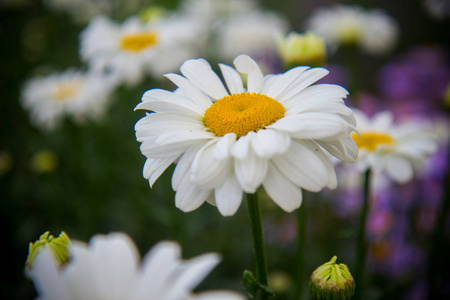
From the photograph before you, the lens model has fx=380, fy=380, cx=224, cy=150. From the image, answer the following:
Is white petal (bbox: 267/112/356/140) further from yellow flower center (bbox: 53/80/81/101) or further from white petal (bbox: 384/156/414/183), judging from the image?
yellow flower center (bbox: 53/80/81/101)

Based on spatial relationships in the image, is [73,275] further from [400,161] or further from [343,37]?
[343,37]

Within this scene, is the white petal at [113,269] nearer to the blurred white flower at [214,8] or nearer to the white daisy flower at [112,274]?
the white daisy flower at [112,274]

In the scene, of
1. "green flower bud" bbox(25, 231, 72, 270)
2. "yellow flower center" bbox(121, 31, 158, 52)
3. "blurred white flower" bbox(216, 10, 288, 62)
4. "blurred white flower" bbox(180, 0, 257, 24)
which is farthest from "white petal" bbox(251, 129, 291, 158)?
"blurred white flower" bbox(180, 0, 257, 24)

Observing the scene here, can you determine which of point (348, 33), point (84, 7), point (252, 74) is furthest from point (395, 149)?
point (84, 7)

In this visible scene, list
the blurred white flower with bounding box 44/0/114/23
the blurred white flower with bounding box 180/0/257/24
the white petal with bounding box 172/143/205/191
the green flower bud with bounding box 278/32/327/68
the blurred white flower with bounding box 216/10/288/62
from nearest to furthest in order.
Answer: the white petal with bounding box 172/143/205/191 → the green flower bud with bounding box 278/32/327/68 → the blurred white flower with bounding box 216/10/288/62 → the blurred white flower with bounding box 180/0/257/24 → the blurred white flower with bounding box 44/0/114/23

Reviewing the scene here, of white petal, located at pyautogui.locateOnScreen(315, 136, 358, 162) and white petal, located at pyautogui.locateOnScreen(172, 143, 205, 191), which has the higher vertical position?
white petal, located at pyautogui.locateOnScreen(172, 143, 205, 191)

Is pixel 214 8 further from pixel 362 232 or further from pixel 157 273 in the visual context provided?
pixel 157 273
